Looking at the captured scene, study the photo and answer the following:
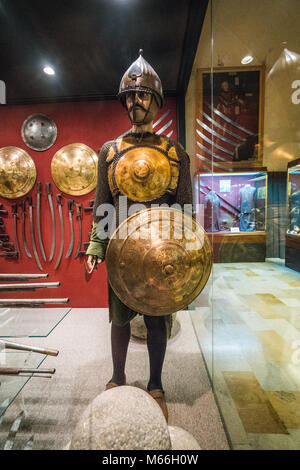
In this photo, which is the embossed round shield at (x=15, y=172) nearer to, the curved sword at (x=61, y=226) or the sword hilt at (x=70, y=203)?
the curved sword at (x=61, y=226)

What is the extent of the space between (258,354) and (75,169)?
8.26ft

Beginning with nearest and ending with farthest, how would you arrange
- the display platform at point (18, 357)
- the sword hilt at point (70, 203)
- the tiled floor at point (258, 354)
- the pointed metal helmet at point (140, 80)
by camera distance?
the tiled floor at point (258, 354) → the display platform at point (18, 357) → the pointed metal helmet at point (140, 80) → the sword hilt at point (70, 203)

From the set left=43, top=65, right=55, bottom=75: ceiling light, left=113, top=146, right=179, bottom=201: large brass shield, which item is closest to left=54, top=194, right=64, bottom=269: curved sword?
left=43, top=65, right=55, bottom=75: ceiling light

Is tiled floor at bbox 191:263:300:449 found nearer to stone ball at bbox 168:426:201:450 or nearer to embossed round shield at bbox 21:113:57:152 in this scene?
stone ball at bbox 168:426:201:450

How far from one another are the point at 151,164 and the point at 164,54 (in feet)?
4.04

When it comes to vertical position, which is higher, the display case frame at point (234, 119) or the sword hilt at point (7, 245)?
the display case frame at point (234, 119)

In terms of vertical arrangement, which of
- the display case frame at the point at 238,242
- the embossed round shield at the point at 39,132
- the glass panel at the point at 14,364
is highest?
the embossed round shield at the point at 39,132

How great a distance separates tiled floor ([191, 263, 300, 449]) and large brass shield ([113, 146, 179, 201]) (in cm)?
66

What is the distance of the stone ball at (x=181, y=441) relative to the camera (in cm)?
101

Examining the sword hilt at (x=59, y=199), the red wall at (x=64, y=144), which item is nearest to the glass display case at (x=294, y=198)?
the red wall at (x=64, y=144)

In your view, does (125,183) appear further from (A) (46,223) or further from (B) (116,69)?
(A) (46,223)

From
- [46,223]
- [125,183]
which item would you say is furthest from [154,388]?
[46,223]

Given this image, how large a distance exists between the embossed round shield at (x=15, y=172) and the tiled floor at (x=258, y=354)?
2456 millimetres

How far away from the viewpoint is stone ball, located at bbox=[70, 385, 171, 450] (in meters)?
0.79
